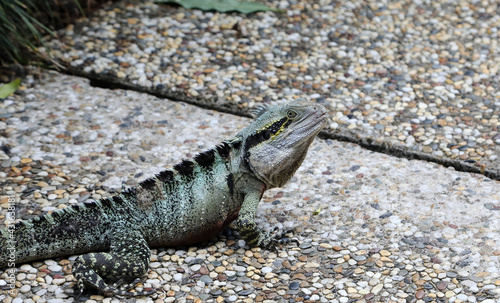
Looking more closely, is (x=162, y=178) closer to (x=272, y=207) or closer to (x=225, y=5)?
(x=272, y=207)

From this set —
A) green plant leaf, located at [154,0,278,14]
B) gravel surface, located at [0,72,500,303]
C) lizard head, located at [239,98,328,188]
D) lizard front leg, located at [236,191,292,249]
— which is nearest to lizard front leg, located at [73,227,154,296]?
gravel surface, located at [0,72,500,303]

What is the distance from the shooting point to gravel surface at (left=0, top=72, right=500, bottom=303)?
4008mm

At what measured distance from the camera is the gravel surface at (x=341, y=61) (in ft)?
19.0

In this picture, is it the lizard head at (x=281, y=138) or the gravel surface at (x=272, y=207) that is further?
the lizard head at (x=281, y=138)

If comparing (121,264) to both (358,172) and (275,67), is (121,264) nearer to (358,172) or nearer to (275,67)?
(358,172)

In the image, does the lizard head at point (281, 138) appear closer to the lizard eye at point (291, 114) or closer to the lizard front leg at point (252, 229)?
the lizard eye at point (291, 114)

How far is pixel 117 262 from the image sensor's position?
13.0ft

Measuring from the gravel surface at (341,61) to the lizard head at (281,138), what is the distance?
154 centimetres

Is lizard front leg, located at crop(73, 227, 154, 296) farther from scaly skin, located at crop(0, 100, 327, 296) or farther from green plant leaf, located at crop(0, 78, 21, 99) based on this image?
green plant leaf, located at crop(0, 78, 21, 99)

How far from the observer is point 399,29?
23.6 feet

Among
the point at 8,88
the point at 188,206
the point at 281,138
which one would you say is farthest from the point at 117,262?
the point at 8,88

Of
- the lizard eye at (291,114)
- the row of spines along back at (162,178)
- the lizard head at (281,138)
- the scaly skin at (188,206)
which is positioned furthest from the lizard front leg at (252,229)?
the lizard eye at (291,114)

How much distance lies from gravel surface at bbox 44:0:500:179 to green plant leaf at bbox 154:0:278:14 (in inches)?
2.7

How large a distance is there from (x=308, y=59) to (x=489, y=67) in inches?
70.4
